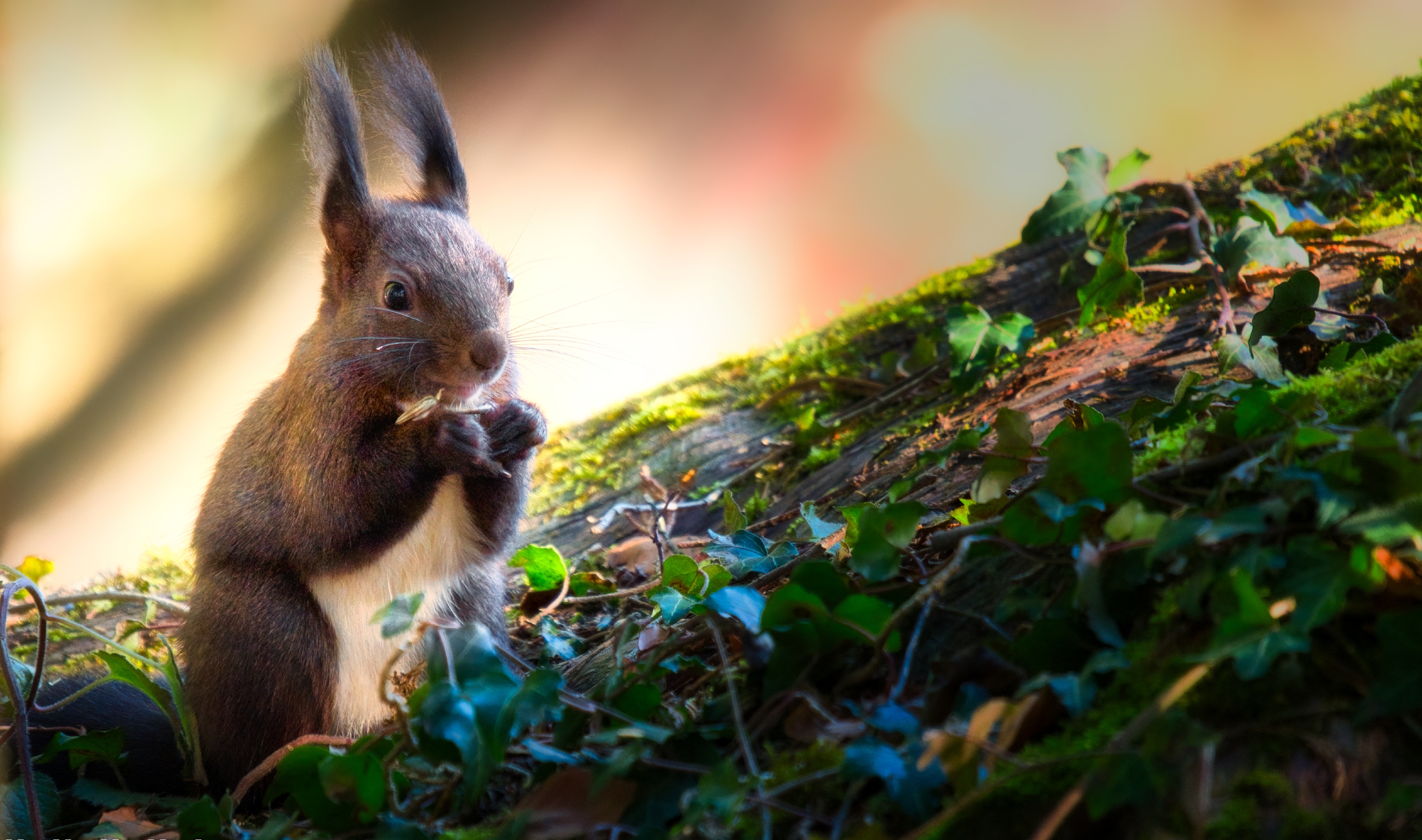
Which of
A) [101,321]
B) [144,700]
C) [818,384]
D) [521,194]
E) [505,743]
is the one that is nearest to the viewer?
[505,743]

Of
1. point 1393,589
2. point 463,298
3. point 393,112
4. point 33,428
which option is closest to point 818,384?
point 463,298

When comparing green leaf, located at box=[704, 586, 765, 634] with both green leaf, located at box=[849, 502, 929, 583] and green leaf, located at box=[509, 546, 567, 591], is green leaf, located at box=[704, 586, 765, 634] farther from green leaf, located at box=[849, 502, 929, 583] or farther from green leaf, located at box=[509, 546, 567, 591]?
green leaf, located at box=[509, 546, 567, 591]

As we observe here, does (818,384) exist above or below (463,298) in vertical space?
below

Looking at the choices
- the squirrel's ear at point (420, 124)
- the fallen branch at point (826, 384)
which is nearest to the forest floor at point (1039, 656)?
the fallen branch at point (826, 384)

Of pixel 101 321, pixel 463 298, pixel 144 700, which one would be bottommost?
pixel 144 700

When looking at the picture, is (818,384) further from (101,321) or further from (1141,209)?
(101,321)

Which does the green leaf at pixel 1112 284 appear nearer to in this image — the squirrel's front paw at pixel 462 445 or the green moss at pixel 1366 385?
the green moss at pixel 1366 385
